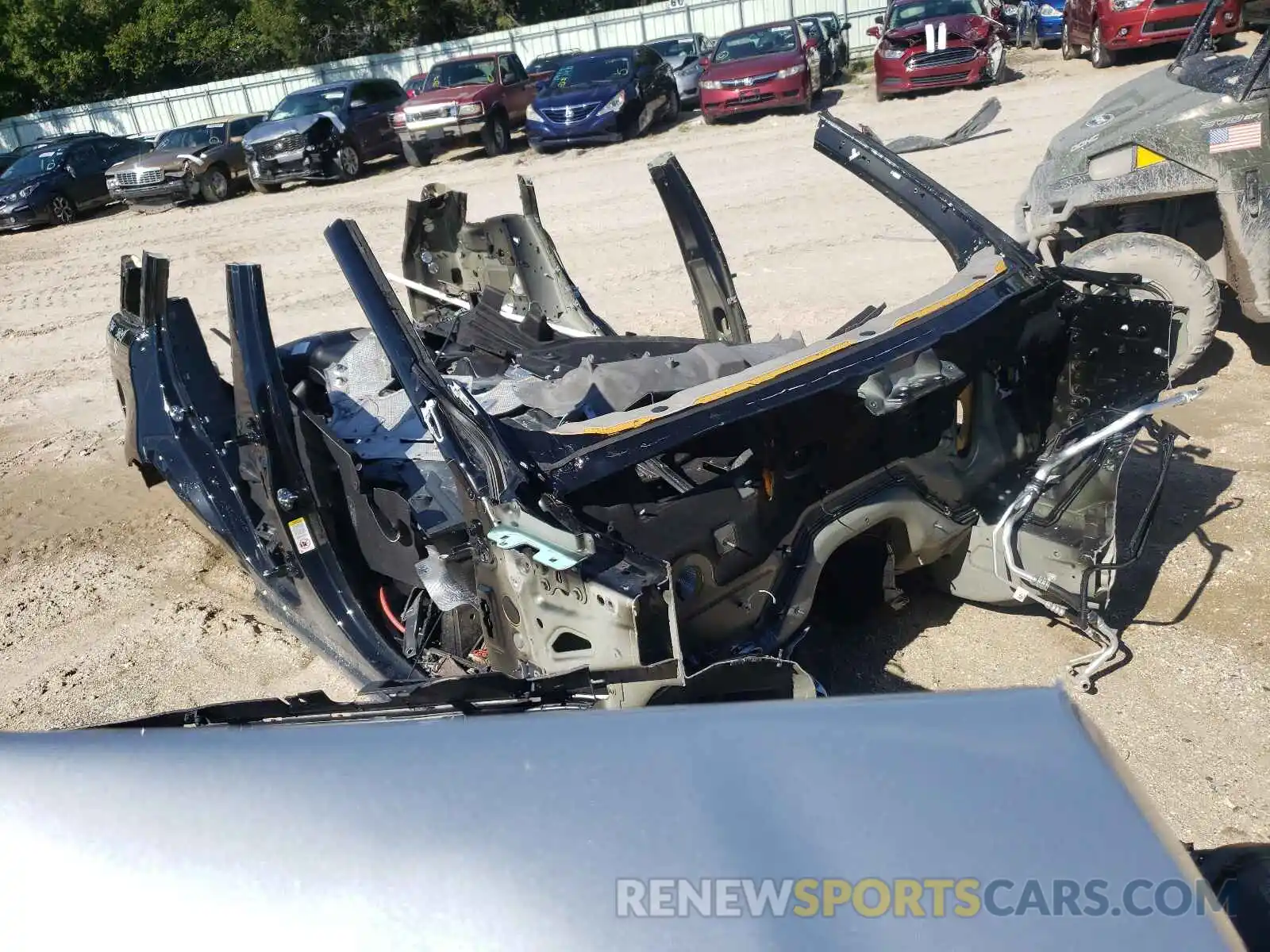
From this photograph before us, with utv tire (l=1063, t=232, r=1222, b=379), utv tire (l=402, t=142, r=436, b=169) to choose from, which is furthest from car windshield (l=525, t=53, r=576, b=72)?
utv tire (l=1063, t=232, r=1222, b=379)

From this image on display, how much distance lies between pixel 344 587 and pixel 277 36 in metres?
34.9

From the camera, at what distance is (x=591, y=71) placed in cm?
1655

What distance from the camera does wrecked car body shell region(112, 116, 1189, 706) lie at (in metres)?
2.71

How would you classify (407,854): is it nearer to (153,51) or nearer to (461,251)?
(461,251)

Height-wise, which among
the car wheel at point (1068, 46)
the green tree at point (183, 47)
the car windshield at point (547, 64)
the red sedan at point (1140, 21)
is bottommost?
the car wheel at point (1068, 46)

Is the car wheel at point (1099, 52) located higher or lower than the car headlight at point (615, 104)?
lower

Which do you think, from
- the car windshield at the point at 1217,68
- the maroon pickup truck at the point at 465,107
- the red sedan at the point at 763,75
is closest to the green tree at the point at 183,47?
the maroon pickup truck at the point at 465,107

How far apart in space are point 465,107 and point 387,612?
14662mm

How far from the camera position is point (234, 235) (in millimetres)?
13766

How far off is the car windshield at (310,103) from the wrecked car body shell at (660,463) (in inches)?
584

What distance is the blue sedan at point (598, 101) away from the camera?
1560 cm

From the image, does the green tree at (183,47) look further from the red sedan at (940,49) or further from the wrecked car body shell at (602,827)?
the wrecked car body shell at (602,827)

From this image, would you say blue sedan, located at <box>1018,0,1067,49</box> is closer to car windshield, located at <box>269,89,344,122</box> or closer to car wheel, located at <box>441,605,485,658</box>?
car windshield, located at <box>269,89,344,122</box>

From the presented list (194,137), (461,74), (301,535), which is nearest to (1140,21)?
(461,74)
